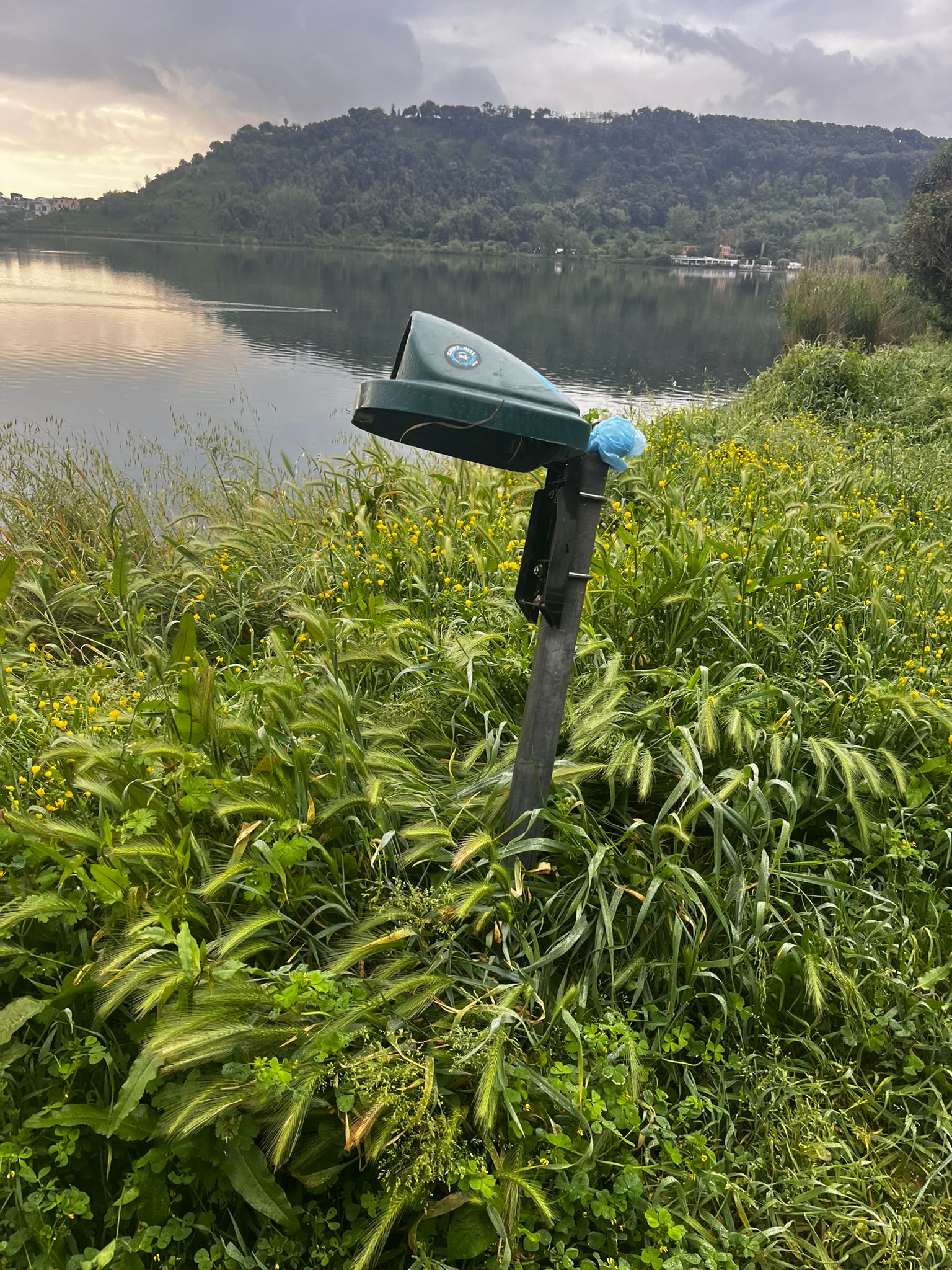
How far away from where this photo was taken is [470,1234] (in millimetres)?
1519

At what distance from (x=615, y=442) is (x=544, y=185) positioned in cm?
11928

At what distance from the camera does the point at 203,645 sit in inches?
155

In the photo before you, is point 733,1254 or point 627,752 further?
point 627,752

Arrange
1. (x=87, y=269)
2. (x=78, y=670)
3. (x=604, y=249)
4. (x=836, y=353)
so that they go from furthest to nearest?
1. (x=604, y=249)
2. (x=87, y=269)
3. (x=836, y=353)
4. (x=78, y=670)

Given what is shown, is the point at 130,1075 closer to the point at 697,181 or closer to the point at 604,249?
the point at 604,249

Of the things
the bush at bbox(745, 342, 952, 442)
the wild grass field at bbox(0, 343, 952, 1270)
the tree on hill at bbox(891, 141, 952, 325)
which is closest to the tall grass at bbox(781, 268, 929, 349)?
the tree on hill at bbox(891, 141, 952, 325)

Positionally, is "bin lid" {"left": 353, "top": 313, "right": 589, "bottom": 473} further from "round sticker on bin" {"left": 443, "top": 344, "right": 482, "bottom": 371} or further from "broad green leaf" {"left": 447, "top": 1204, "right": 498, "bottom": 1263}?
"broad green leaf" {"left": 447, "top": 1204, "right": 498, "bottom": 1263}

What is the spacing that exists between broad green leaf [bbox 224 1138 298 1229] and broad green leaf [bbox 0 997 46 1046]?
525 mm

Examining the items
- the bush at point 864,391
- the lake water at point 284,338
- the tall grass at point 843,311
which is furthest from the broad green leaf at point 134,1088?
the tall grass at point 843,311

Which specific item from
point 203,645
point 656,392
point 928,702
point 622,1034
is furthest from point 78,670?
point 656,392

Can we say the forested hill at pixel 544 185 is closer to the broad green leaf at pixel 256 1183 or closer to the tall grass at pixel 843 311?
the tall grass at pixel 843 311

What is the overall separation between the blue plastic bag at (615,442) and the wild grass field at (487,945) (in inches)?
35.3

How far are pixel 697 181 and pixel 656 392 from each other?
101706 mm

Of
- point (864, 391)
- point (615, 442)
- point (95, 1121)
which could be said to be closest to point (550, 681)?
point (615, 442)
